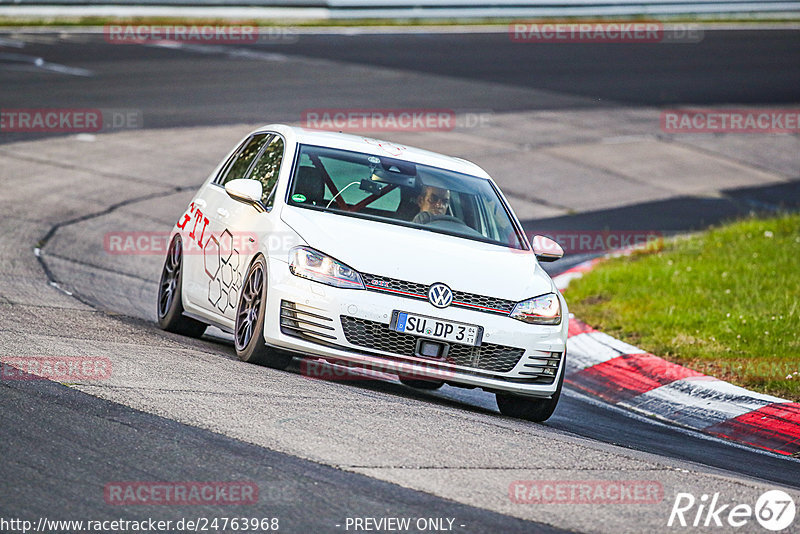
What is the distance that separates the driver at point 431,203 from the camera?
330 inches

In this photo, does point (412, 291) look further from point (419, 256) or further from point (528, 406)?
point (528, 406)

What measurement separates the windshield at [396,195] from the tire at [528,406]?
3.45 ft

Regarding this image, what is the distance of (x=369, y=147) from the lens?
891 centimetres

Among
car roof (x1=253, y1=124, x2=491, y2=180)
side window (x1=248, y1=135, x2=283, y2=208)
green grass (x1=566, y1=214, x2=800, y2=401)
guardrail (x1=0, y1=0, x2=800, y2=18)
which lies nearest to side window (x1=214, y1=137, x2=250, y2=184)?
car roof (x1=253, y1=124, x2=491, y2=180)

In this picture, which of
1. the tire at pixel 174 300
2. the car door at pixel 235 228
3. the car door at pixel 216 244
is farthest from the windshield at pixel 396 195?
the tire at pixel 174 300

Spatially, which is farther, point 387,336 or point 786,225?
point 786,225

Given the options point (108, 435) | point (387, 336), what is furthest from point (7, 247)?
point (108, 435)

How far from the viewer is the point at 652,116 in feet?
77.4

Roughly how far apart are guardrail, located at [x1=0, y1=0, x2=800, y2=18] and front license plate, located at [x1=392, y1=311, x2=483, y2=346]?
2303 cm

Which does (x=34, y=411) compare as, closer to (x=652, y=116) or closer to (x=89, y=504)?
(x=89, y=504)

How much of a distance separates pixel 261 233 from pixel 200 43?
20211mm

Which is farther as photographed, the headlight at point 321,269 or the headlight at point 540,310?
the headlight at point 540,310

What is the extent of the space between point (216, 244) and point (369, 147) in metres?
1.31

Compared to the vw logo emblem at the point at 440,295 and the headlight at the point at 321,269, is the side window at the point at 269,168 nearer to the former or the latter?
the headlight at the point at 321,269
